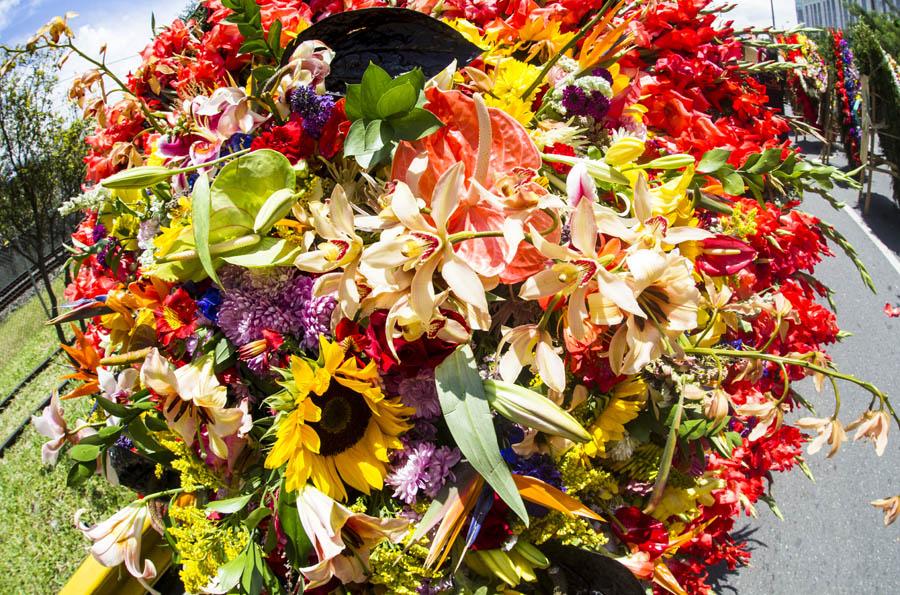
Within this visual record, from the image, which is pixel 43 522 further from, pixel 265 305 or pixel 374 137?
pixel 374 137

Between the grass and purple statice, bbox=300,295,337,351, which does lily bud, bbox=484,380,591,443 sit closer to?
purple statice, bbox=300,295,337,351

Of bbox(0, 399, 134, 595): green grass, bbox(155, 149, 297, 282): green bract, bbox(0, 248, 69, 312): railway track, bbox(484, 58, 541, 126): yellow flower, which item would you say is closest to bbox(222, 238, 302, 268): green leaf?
bbox(155, 149, 297, 282): green bract

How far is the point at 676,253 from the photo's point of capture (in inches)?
26.3

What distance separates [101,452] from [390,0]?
2.98 ft

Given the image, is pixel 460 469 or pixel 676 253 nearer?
pixel 676 253

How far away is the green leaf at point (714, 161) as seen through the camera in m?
0.86

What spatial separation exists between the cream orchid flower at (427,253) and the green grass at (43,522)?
2.09 meters

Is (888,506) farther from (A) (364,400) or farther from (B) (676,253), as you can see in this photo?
(A) (364,400)

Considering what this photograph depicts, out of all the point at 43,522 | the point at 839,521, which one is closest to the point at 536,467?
the point at 839,521

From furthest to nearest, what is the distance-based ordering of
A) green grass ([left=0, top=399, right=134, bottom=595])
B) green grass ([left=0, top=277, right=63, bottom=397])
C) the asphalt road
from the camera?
green grass ([left=0, top=277, right=63, bottom=397]) → green grass ([left=0, top=399, right=134, bottom=595]) → the asphalt road

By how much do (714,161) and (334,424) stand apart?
638 millimetres

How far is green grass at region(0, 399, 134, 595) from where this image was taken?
8.41 ft

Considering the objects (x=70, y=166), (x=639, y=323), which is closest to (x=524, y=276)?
(x=639, y=323)

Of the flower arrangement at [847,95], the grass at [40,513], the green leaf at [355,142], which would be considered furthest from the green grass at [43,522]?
the flower arrangement at [847,95]
